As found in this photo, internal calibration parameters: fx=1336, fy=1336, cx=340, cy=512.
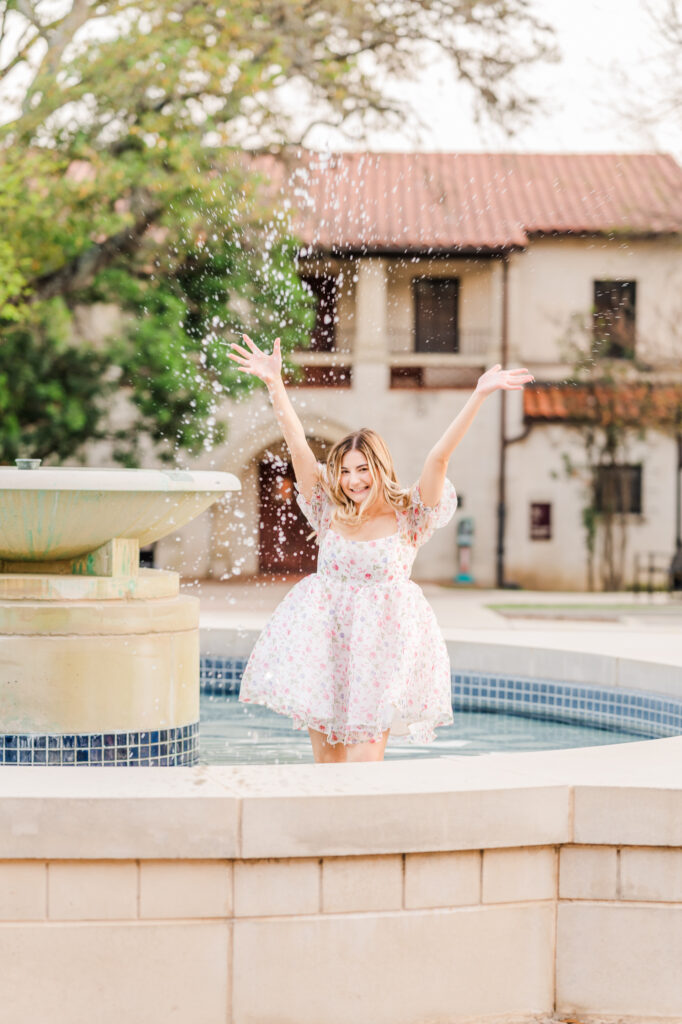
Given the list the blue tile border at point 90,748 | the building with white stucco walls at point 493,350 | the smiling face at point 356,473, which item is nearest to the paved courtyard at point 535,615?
the building with white stucco walls at point 493,350

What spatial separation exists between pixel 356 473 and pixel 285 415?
329mm

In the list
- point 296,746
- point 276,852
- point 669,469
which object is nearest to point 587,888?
point 276,852

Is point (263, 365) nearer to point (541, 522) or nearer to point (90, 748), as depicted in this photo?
point (90, 748)

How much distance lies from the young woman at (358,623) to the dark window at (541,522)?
21.2m

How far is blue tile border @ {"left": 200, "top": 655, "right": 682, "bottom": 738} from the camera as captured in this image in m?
6.76

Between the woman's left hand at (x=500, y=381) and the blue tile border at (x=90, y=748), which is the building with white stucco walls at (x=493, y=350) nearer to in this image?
the blue tile border at (x=90, y=748)

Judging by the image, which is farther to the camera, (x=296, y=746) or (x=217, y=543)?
(x=217, y=543)

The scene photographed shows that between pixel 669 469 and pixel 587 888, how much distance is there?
922 inches

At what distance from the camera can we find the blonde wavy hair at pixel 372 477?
4684 millimetres

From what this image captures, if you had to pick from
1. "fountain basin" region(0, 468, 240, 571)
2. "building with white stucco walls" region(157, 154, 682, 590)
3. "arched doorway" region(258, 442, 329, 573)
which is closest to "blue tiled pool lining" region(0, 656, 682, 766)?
"fountain basin" region(0, 468, 240, 571)

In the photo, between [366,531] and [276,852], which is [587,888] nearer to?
[276,852]

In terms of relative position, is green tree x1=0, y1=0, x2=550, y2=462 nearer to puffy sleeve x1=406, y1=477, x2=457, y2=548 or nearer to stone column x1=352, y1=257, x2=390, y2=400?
stone column x1=352, y1=257, x2=390, y2=400

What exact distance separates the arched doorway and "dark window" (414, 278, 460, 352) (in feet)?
10.1

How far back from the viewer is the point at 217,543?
84.6ft
